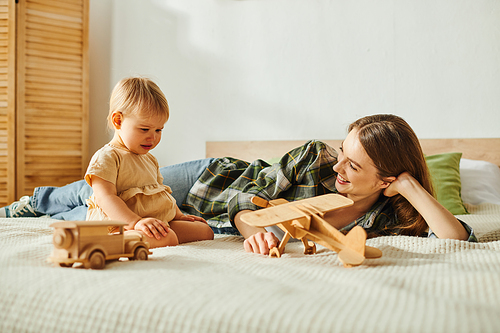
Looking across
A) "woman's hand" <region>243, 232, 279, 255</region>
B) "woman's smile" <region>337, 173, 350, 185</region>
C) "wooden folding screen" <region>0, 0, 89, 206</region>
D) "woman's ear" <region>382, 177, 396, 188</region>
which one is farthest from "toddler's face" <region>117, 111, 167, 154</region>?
"wooden folding screen" <region>0, 0, 89, 206</region>

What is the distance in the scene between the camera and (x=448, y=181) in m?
Result: 1.53

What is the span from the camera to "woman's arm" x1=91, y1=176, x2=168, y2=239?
0.87 m

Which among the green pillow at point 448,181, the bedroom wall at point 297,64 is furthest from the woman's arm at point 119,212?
the bedroom wall at point 297,64

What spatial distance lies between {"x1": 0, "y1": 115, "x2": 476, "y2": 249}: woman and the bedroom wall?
0.91 metres

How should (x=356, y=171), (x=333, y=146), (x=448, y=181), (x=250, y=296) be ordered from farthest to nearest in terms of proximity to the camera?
1. (x=333, y=146)
2. (x=448, y=181)
3. (x=356, y=171)
4. (x=250, y=296)

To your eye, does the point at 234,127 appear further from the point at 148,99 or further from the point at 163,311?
the point at 163,311

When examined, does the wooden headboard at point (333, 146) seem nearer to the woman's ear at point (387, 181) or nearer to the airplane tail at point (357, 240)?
the woman's ear at point (387, 181)

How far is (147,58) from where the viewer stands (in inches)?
101

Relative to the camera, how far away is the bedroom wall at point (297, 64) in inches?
Answer: 73.8

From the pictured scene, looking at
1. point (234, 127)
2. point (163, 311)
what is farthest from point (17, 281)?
point (234, 127)

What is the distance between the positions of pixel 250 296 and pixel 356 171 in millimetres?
603

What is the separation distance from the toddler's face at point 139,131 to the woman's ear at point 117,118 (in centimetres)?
1

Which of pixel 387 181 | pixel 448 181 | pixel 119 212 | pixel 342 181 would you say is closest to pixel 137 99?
pixel 119 212

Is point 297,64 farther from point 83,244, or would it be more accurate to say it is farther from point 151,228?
point 83,244
